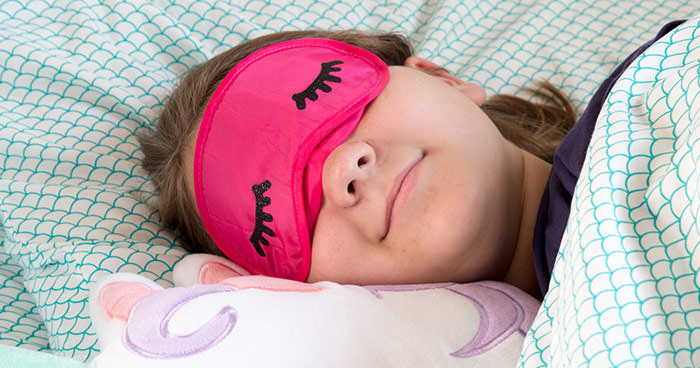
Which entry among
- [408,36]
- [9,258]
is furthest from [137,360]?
[408,36]

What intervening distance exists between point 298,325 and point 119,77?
76 cm

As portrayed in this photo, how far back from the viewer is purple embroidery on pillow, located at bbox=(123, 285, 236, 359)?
0.57 meters

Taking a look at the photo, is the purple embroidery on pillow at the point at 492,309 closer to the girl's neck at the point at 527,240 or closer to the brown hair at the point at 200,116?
the girl's neck at the point at 527,240

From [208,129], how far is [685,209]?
617mm

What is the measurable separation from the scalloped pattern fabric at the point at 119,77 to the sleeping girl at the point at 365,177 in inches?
7.8

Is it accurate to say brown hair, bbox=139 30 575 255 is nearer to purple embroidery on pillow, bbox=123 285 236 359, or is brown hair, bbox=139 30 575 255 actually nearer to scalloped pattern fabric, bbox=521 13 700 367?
purple embroidery on pillow, bbox=123 285 236 359

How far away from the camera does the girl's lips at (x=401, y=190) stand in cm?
80

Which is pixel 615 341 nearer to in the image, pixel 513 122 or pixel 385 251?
pixel 385 251

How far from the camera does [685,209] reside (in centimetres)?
46

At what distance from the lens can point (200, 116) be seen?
96 cm

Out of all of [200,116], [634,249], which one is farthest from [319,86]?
[634,249]

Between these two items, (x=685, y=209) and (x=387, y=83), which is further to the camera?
(x=387, y=83)

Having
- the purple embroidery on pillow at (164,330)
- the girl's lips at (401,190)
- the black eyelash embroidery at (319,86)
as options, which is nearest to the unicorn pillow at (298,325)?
the purple embroidery on pillow at (164,330)

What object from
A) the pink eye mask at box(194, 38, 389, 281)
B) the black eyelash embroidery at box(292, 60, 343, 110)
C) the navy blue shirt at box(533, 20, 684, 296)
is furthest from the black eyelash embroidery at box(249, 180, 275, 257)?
the navy blue shirt at box(533, 20, 684, 296)
